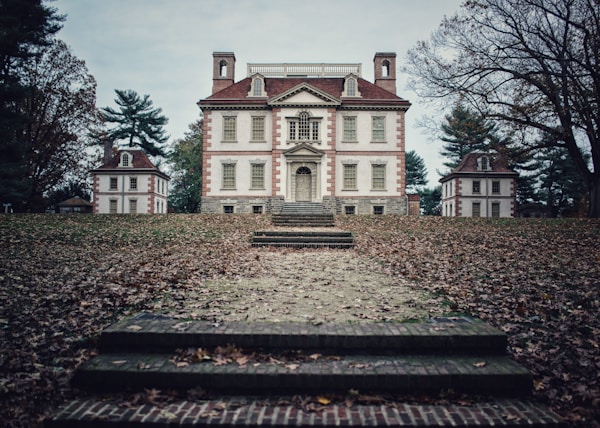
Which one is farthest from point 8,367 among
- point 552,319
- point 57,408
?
point 552,319

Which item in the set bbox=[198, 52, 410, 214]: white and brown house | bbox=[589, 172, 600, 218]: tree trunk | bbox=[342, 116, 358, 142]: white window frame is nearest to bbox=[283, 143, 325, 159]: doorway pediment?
bbox=[198, 52, 410, 214]: white and brown house

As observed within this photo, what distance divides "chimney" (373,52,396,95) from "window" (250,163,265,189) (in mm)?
13390

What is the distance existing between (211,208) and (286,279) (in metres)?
22.7

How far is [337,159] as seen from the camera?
29547mm

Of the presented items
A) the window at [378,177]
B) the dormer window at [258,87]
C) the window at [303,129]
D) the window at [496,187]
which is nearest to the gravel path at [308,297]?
the window at [303,129]

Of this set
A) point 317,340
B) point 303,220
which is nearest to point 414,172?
point 303,220

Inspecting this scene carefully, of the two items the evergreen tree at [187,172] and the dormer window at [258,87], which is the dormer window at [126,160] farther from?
the dormer window at [258,87]

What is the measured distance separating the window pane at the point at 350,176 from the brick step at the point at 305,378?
85.9 feet

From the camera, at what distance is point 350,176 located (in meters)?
29.7

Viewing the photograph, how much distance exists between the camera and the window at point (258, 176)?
1167 inches

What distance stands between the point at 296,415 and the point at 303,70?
34124mm

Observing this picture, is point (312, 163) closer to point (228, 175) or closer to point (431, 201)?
point (228, 175)

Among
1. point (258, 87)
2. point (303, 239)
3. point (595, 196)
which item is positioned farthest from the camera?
point (258, 87)

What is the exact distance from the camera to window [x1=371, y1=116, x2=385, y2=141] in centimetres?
2988
